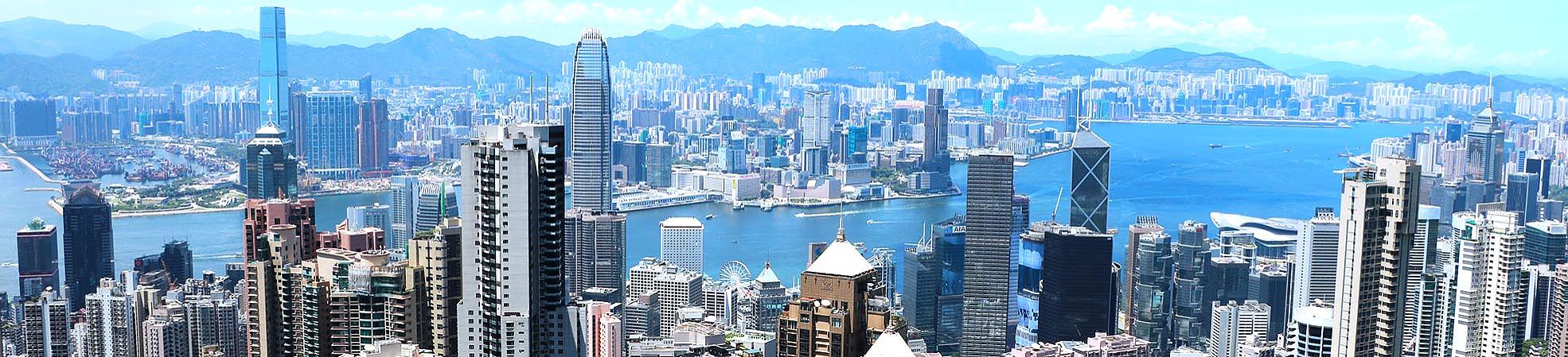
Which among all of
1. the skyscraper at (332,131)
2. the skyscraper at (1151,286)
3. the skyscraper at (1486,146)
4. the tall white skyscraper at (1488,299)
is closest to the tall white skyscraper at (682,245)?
the skyscraper at (1151,286)

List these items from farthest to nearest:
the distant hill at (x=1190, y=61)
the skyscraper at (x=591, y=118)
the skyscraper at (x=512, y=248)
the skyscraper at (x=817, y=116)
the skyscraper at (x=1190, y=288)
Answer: the skyscraper at (x=817, y=116) < the distant hill at (x=1190, y=61) < the skyscraper at (x=591, y=118) < the skyscraper at (x=1190, y=288) < the skyscraper at (x=512, y=248)

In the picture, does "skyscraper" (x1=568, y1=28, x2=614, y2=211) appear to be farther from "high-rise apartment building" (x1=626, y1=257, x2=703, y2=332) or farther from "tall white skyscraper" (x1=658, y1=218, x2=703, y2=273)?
"high-rise apartment building" (x1=626, y1=257, x2=703, y2=332)

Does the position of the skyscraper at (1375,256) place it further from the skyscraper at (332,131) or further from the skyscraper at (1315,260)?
the skyscraper at (332,131)

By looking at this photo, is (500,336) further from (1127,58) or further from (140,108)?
(1127,58)

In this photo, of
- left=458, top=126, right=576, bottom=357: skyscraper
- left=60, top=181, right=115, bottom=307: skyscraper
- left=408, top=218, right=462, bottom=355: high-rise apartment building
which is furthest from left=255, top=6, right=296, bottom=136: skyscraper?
left=458, top=126, right=576, bottom=357: skyscraper

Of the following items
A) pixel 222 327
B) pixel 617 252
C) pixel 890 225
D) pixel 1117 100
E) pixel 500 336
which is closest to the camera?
pixel 500 336

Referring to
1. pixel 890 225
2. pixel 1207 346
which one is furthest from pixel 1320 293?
pixel 890 225

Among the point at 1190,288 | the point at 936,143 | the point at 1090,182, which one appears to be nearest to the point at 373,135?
the point at 936,143
